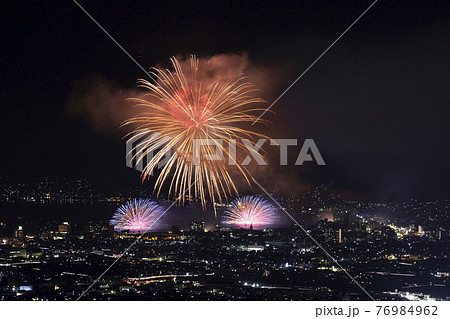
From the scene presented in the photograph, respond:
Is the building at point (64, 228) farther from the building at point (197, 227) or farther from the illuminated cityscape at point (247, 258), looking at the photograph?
the building at point (197, 227)

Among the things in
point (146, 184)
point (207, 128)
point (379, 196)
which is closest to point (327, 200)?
point (379, 196)

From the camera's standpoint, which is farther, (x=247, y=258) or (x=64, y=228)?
(x=64, y=228)

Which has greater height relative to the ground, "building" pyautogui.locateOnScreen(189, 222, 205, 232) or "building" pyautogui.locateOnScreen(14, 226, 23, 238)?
"building" pyautogui.locateOnScreen(189, 222, 205, 232)

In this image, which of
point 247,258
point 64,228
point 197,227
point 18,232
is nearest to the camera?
point 247,258


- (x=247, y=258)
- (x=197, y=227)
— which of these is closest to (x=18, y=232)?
(x=197, y=227)

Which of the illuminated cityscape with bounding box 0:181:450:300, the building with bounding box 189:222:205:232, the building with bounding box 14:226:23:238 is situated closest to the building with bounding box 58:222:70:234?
the illuminated cityscape with bounding box 0:181:450:300

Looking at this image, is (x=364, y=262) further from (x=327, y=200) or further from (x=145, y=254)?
(x=327, y=200)

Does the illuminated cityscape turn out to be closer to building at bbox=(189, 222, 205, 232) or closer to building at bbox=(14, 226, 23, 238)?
building at bbox=(14, 226, 23, 238)

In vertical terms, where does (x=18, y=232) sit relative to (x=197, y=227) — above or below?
below

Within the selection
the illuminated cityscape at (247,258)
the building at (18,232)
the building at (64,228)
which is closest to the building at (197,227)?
the illuminated cityscape at (247,258)

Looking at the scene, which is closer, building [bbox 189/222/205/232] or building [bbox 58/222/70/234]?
building [bbox 189/222/205/232]

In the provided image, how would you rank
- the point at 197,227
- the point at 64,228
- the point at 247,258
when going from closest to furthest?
the point at 247,258
the point at 197,227
the point at 64,228

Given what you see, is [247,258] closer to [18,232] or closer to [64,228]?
[18,232]
